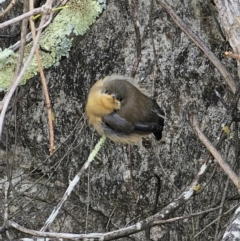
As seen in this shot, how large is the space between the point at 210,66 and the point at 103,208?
2.73 ft

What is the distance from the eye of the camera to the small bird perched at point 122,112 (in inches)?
95.1

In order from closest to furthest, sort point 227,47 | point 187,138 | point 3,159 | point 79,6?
point 79,6 → point 227,47 → point 187,138 → point 3,159

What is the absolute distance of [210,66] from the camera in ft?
8.57

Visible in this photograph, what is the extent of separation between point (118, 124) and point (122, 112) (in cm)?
5

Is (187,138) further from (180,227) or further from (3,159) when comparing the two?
(3,159)

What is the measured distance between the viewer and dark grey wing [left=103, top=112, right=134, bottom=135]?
240 centimetres

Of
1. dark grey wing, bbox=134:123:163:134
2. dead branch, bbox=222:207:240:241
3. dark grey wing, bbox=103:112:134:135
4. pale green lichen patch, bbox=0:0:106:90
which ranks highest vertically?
pale green lichen patch, bbox=0:0:106:90

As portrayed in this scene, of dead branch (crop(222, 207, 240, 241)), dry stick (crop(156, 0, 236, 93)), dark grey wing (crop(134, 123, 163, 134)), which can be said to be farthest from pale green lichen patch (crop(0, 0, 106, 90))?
dead branch (crop(222, 207, 240, 241))

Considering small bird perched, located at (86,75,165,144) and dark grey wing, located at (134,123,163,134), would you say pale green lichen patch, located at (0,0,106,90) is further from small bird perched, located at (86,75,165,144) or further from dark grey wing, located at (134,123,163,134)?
dark grey wing, located at (134,123,163,134)

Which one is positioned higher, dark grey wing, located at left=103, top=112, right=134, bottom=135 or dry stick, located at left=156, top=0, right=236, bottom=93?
dry stick, located at left=156, top=0, right=236, bottom=93

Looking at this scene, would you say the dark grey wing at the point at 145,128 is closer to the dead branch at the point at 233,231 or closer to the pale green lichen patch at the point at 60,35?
the pale green lichen patch at the point at 60,35

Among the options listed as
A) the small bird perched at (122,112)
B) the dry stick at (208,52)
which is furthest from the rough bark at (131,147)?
the dry stick at (208,52)

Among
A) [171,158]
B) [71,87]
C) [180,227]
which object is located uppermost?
[71,87]

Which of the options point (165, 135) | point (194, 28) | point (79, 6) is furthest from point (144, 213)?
point (79, 6)
